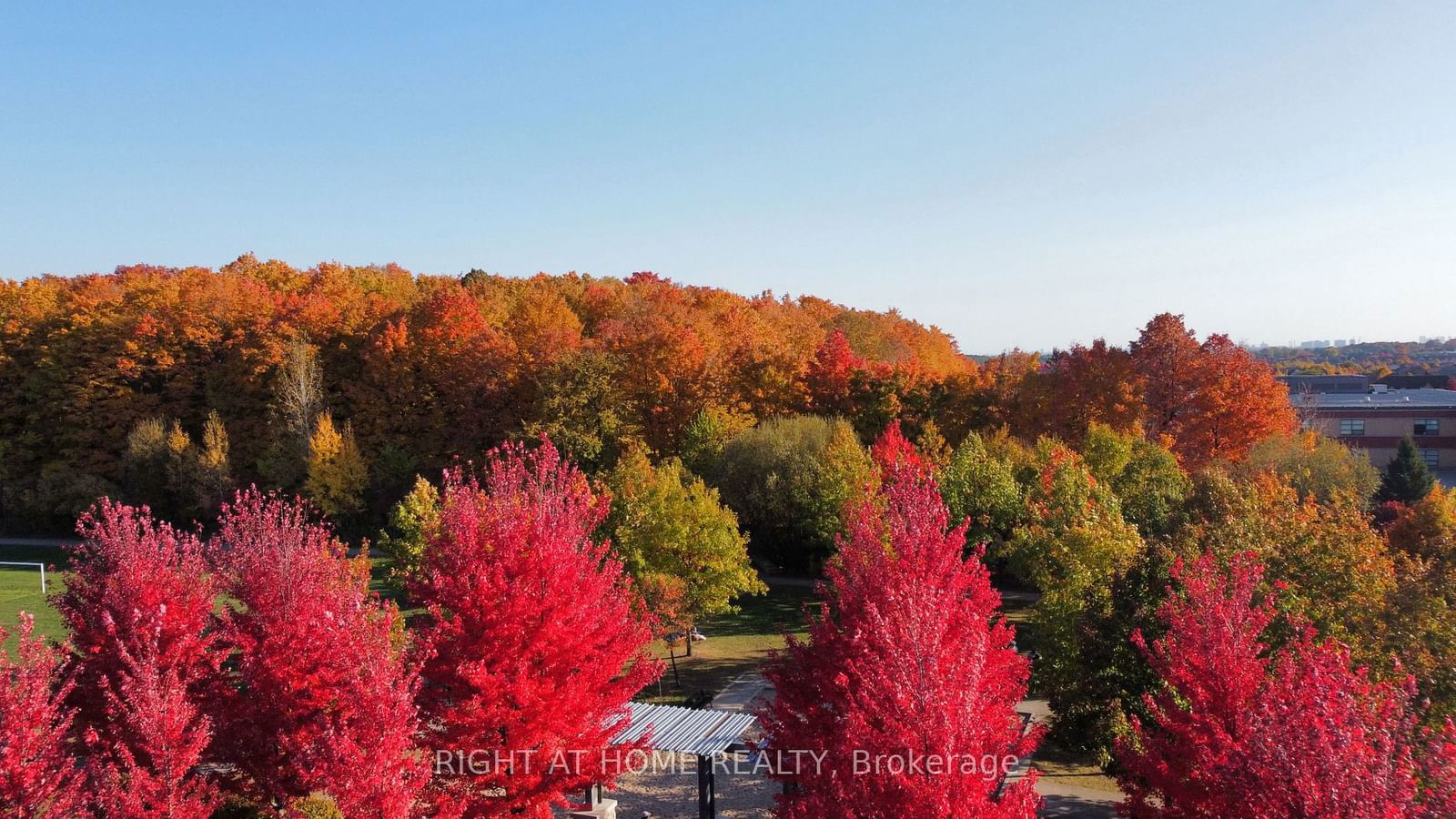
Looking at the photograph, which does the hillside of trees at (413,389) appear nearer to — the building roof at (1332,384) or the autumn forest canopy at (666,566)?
the autumn forest canopy at (666,566)

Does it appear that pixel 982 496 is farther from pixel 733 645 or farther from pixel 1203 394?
pixel 1203 394

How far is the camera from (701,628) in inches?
1152

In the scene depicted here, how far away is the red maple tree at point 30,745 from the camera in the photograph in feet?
30.8

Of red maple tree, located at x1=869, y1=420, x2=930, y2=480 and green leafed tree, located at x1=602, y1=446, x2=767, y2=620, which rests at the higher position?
red maple tree, located at x1=869, y1=420, x2=930, y2=480

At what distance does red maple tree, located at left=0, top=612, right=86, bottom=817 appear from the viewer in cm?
938

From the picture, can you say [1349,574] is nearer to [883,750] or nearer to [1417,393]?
[883,750]

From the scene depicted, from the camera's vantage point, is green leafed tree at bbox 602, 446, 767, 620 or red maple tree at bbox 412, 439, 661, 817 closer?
red maple tree at bbox 412, 439, 661, 817

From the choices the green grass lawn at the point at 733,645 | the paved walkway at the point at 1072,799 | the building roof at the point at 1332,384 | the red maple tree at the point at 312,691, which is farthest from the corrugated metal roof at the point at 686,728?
the building roof at the point at 1332,384

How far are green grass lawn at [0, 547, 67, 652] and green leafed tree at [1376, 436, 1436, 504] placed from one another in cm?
4918

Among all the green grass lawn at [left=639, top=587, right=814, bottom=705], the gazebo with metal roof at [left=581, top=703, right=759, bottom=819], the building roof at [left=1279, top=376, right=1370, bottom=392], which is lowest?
the green grass lawn at [left=639, top=587, right=814, bottom=705]

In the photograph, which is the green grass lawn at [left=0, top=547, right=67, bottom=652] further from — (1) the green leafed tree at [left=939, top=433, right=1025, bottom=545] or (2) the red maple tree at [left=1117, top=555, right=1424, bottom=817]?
(2) the red maple tree at [left=1117, top=555, right=1424, bottom=817]

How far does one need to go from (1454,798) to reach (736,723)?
1076cm

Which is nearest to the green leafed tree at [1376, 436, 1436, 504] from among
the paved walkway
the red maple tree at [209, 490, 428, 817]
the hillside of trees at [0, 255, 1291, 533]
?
the hillside of trees at [0, 255, 1291, 533]

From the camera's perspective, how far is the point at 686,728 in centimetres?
1546
